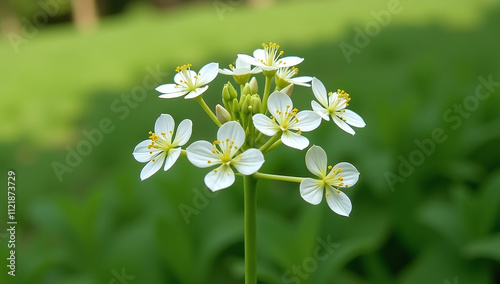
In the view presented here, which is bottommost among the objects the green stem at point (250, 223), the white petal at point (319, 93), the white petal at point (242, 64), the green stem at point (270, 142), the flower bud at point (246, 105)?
the green stem at point (250, 223)

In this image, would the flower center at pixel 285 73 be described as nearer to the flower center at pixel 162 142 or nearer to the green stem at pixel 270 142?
the green stem at pixel 270 142

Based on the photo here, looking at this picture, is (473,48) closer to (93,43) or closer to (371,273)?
(371,273)

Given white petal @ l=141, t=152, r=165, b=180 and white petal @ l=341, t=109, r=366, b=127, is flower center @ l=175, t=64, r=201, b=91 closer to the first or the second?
white petal @ l=141, t=152, r=165, b=180

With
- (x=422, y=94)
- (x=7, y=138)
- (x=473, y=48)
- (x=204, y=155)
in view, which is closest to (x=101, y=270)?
(x=204, y=155)

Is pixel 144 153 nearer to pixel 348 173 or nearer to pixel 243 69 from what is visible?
pixel 243 69

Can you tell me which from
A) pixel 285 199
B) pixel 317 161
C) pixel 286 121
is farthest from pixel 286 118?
pixel 285 199

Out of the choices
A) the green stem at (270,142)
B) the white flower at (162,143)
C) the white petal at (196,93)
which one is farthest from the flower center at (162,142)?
the green stem at (270,142)

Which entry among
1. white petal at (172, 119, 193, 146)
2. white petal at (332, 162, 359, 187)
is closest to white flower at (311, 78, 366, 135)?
white petal at (332, 162, 359, 187)
